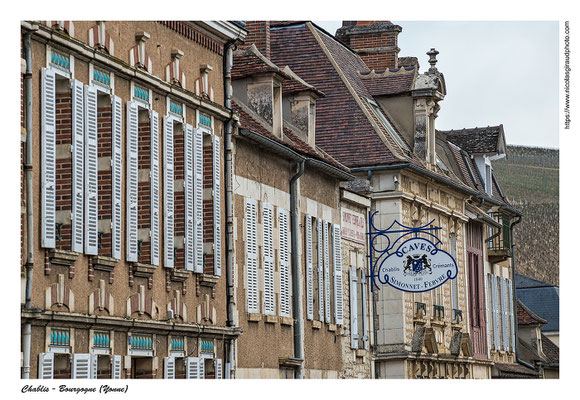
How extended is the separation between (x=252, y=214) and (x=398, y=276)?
5192 millimetres

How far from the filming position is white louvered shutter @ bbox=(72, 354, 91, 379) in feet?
55.9

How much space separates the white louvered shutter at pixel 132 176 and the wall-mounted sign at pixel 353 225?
9.71 m

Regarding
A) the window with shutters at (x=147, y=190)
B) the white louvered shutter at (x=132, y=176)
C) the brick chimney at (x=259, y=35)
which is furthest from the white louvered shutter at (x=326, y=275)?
the white louvered shutter at (x=132, y=176)

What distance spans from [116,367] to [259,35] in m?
12.7

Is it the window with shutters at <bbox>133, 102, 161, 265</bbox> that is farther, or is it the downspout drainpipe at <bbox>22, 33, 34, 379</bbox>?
the window with shutters at <bbox>133, 102, 161, 265</bbox>

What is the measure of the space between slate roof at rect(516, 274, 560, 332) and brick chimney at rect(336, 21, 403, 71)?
20.2 metres

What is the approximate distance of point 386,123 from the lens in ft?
110

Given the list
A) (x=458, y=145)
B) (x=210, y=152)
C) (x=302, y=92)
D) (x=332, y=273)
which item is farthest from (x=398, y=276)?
(x=458, y=145)

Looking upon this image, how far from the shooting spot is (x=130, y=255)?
18.8 m

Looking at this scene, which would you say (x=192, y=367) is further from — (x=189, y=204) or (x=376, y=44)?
(x=376, y=44)

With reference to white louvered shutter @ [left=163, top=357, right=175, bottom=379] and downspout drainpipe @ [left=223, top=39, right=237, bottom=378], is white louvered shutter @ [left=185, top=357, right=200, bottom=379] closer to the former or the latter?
white louvered shutter @ [left=163, top=357, right=175, bottom=379]

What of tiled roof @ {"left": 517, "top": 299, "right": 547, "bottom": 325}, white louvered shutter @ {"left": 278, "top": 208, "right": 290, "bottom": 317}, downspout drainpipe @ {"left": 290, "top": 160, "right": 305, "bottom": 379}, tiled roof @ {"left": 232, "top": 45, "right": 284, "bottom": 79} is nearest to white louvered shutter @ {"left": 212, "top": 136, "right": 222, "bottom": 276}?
white louvered shutter @ {"left": 278, "top": 208, "right": 290, "bottom": 317}

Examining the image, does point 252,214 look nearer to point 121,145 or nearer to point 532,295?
point 121,145

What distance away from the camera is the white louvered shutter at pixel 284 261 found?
968 inches
